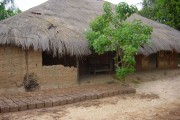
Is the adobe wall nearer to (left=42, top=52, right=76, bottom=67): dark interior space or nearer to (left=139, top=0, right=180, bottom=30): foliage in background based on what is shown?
(left=139, top=0, right=180, bottom=30): foliage in background

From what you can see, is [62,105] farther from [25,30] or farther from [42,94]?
[25,30]

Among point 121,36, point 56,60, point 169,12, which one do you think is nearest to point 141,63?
point 56,60

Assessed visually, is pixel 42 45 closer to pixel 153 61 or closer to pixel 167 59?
pixel 153 61

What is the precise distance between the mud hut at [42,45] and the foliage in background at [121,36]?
83 centimetres

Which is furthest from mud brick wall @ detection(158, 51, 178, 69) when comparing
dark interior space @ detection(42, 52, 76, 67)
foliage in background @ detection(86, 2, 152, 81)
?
dark interior space @ detection(42, 52, 76, 67)

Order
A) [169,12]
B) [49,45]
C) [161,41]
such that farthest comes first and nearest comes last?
[169,12]
[161,41]
[49,45]

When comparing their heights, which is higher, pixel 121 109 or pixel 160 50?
pixel 160 50

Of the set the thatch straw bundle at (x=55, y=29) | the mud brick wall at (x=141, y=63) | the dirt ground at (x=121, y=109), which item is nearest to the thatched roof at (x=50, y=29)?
the thatch straw bundle at (x=55, y=29)

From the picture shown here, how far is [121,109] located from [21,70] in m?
3.96

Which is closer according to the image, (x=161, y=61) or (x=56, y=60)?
(x=56, y=60)

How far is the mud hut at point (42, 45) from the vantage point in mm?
9094

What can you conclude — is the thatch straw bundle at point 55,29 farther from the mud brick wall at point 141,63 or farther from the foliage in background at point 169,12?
the foliage in background at point 169,12

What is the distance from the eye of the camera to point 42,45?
948 cm

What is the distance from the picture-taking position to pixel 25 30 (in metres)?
9.70
